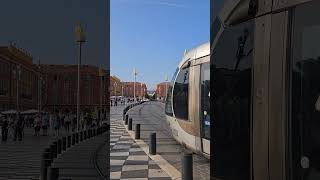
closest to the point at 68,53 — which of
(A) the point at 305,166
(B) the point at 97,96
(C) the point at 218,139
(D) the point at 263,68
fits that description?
(B) the point at 97,96

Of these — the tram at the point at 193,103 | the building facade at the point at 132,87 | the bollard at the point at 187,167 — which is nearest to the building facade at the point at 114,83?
the building facade at the point at 132,87

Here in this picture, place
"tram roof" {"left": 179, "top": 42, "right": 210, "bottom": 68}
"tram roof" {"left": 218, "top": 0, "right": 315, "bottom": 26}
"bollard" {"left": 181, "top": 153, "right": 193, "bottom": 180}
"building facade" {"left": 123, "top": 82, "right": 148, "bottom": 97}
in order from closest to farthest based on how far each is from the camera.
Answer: "tram roof" {"left": 218, "top": 0, "right": 315, "bottom": 26} → "tram roof" {"left": 179, "top": 42, "right": 210, "bottom": 68} → "bollard" {"left": 181, "top": 153, "right": 193, "bottom": 180} → "building facade" {"left": 123, "top": 82, "right": 148, "bottom": 97}

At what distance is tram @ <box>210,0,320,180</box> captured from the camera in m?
2.32

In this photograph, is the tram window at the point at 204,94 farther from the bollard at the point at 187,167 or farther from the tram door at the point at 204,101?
the bollard at the point at 187,167

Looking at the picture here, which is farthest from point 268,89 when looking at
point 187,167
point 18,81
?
point 18,81

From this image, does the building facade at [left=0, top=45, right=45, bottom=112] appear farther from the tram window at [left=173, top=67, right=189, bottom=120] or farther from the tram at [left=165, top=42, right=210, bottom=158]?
the tram window at [left=173, top=67, right=189, bottom=120]

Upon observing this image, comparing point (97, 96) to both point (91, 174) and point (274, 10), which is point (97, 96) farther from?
point (91, 174)

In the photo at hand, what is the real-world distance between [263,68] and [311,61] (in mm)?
352

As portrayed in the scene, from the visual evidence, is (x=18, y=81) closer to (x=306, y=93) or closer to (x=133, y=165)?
(x=133, y=165)

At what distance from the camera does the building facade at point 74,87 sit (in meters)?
5.74

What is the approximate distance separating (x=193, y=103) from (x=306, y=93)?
9255 millimetres

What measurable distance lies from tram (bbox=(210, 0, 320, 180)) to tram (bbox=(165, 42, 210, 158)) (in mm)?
6459

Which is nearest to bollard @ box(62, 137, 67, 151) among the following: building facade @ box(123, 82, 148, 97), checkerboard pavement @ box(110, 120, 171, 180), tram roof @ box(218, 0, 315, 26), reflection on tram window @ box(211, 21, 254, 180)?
checkerboard pavement @ box(110, 120, 171, 180)

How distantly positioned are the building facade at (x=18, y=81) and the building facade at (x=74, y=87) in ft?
3.15
